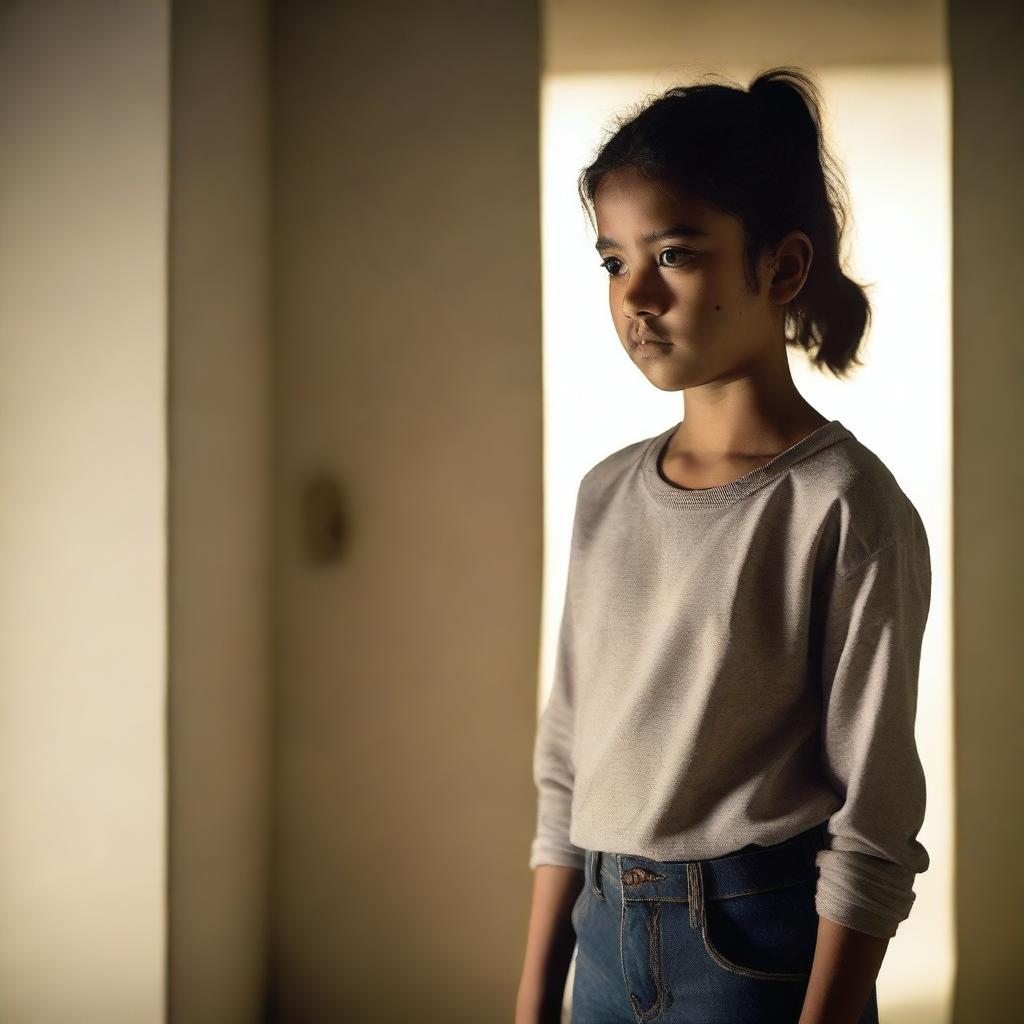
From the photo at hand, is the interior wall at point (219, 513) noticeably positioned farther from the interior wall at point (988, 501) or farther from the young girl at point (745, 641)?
the interior wall at point (988, 501)

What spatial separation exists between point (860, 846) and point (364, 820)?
101 centimetres

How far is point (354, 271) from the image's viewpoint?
1.42 meters

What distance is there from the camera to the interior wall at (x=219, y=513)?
3.49 feet

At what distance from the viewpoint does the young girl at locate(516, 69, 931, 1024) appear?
2.11ft

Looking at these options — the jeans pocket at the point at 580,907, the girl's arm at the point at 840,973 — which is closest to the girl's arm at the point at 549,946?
the jeans pocket at the point at 580,907

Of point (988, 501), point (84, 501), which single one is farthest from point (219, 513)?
point (988, 501)

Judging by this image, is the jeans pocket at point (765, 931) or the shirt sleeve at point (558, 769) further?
the shirt sleeve at point (558, 769)

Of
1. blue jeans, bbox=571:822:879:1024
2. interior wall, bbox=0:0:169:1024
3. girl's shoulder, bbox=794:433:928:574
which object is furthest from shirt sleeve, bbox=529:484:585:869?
interior wall, bbox=0:0:169:1024

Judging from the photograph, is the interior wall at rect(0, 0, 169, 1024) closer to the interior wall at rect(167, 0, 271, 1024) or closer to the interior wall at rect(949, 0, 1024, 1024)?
the interior wall at rect(167, 0, 271, 1024)

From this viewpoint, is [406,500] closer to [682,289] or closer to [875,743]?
[682,289]

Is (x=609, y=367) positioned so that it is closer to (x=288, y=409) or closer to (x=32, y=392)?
(x=288, y=409)

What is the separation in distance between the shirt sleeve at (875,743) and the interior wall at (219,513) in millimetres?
784

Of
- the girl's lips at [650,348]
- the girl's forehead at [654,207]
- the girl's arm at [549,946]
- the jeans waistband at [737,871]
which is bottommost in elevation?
the girl's arm at [549,946]

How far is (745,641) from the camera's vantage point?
2.23 ft
